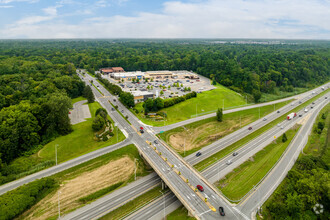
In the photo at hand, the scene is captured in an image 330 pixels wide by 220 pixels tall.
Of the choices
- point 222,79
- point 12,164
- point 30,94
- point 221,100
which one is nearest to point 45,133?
point 12,164

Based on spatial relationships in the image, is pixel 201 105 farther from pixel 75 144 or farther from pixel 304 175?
pixel 75 144

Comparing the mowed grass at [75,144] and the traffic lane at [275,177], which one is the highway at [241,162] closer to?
the traffic lane at [275,177]

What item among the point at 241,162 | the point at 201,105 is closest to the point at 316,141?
the point at 241,162

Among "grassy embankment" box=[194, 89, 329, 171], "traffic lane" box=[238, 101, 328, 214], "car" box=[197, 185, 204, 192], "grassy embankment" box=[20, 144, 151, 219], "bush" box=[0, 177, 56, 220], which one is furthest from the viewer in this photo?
"grassy embankment" box=[194, 89, 329, 171]

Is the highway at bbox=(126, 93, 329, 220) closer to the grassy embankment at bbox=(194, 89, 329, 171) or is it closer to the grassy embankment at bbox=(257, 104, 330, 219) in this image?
the grassy embankment at bbox=(257, 104, 330, 219)

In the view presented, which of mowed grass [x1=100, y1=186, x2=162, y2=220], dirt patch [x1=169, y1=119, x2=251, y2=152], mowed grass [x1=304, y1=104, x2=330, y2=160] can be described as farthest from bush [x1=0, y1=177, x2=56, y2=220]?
mowed grass [x1=304, y1=104, x2=330, y2=160]
